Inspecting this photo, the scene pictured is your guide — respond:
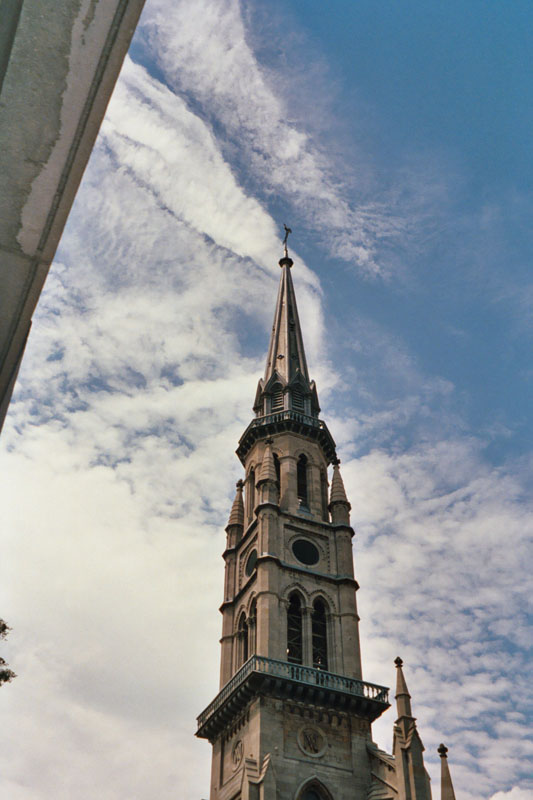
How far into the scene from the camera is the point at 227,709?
39.7 meters

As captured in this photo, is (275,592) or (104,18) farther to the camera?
(275,592)

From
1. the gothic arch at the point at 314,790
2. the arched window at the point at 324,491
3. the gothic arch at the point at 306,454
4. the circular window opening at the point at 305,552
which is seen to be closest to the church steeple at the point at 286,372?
the gothic arch at the point at 306,454

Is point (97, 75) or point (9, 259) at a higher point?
point (97, 75)

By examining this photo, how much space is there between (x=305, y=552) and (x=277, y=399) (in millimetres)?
13720

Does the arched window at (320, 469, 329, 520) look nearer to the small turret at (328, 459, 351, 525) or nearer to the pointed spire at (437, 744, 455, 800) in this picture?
the small turret at (328, 459, 351, 525)

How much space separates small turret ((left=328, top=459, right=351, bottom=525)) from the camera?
4888cm

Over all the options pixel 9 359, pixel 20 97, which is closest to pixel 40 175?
pixel 20 97

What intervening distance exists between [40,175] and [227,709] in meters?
39.9

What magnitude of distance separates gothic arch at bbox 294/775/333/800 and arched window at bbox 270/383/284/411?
25.5 m

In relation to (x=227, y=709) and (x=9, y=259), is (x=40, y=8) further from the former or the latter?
(x=227, y=709)

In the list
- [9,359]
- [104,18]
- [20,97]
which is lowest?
[9,359]

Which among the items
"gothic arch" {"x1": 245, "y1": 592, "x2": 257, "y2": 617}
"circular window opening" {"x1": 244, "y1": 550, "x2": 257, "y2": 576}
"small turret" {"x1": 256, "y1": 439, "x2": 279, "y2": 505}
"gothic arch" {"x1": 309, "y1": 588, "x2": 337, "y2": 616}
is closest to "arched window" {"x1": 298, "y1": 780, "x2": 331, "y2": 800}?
"gothic arch" {"x1": 309, "y1": 588, "x2": 337, "y2": 616}

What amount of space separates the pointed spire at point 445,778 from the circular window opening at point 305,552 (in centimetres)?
1396

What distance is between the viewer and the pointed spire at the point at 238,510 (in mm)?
51188
